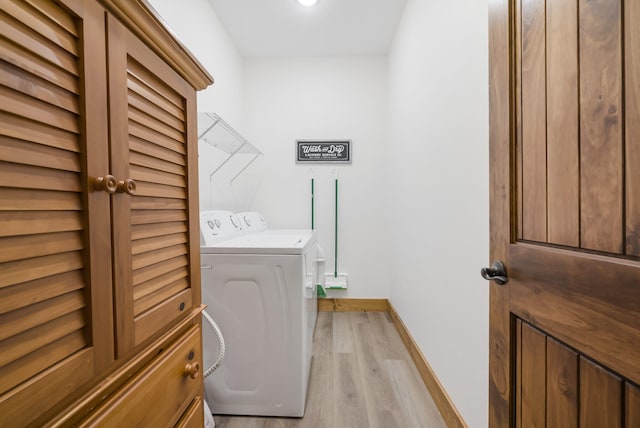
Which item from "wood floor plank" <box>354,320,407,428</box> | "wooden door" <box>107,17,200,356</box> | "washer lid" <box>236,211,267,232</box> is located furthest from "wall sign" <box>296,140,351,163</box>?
"wooden door" <box>107,17,200,356</box>

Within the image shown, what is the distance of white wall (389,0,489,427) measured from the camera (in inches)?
47.7

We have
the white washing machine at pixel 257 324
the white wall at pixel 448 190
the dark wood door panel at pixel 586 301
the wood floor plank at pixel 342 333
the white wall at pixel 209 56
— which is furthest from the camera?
the wood floor plank at pixel 342 333

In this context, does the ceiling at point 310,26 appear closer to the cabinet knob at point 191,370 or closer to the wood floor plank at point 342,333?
the cabinet knob at point 191,370

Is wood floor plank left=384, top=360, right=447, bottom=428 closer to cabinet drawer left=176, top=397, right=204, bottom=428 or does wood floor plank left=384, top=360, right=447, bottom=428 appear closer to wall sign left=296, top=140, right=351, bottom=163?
cabinet drawer left=176, top=397, right=204, bottom=428

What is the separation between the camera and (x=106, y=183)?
20.5 inches

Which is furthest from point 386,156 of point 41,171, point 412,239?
point 41,171

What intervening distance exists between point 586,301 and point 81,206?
0.95 metres

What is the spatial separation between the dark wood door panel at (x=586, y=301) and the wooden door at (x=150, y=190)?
0.90 metres

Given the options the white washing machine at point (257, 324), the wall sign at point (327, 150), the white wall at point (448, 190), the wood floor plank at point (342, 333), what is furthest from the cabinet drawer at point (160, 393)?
the wall sign at point (327, 150)

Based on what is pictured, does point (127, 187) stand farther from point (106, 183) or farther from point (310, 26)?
point (310, 26)

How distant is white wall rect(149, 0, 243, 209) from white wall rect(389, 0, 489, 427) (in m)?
1.48

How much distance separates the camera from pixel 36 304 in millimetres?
428

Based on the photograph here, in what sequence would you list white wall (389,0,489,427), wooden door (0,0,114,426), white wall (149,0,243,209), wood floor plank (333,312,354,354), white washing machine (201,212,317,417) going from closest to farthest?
1. wooden door (0,0,114,426)
2. white wall (389,0,489,427)
3. white washing machine (201,212,317,417)
4. white wall (149,0,243,209)
5. wood floor plank (333,312,354,354)

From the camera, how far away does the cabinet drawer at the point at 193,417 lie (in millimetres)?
848
